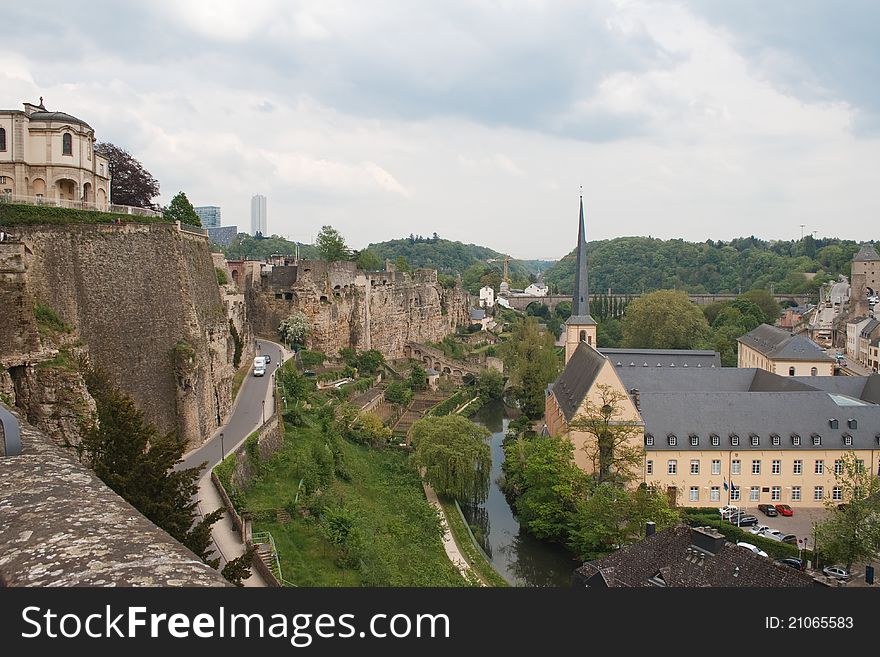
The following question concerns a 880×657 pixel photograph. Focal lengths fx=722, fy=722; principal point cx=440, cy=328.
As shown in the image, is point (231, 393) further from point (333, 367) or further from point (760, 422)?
point (760, 422)

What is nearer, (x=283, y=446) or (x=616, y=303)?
(x=283, y=446)

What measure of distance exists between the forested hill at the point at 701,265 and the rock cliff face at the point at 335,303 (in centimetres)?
9898

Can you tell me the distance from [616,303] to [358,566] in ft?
312

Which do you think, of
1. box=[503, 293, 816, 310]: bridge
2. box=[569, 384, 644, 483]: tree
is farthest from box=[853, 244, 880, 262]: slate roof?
box=[569, 384, 644, 483]: tree

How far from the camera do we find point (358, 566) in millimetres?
23609

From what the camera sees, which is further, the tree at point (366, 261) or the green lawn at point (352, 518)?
the tree at point (366, 261)

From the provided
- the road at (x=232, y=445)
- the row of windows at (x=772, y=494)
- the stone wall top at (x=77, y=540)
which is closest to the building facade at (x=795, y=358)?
the row of windows at (x=772, y=494)

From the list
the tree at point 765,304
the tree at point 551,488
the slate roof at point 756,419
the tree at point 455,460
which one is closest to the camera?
the tree at point 551,488

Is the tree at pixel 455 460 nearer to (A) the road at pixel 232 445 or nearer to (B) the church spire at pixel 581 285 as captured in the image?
(A) the road at pixel 232 445

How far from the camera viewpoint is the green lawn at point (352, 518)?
23.1 meters

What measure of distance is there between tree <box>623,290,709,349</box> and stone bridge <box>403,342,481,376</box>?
21.4 m

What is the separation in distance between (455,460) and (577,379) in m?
9.78

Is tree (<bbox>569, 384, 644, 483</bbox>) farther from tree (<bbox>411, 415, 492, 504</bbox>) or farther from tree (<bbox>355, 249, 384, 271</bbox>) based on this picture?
tree (<bbox>355, 249, 384, 271</bbox>)
